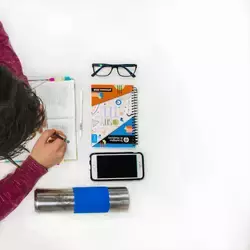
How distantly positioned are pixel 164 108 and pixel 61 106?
0.29m

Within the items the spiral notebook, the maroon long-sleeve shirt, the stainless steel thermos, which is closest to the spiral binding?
the spiral notebook

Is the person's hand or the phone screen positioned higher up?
the person's hand

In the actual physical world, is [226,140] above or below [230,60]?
below

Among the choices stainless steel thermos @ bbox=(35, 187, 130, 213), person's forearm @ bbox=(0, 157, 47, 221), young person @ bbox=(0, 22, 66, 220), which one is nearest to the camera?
young person @ bbox=(0, 22, 66, 220)

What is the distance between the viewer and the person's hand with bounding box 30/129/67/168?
0.99 m

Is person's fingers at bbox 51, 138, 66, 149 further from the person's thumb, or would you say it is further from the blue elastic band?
the blue elastic band

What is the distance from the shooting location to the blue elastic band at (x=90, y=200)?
3.63ft

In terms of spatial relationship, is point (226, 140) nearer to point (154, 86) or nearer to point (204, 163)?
point (204, 163)

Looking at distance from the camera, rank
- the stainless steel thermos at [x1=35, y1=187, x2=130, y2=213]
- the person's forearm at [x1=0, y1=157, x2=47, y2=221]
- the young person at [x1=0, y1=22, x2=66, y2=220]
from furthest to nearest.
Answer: the stainless steel thermos at [x1=35, y1=187, x2=130, y2=213], the person's forearm at [x1=0, y1=157, x2=47, y2=221], the young person at [x1=0, y1=22, x2=66, y2=220]

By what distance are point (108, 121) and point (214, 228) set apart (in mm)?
425

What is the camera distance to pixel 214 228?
118 centimetres

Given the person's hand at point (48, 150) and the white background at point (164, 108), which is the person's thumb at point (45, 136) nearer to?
the person's hand at point (48, 150)

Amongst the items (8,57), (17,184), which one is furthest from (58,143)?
(8,57)

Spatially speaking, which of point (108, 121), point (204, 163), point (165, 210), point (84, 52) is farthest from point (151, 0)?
point (165, 210)
